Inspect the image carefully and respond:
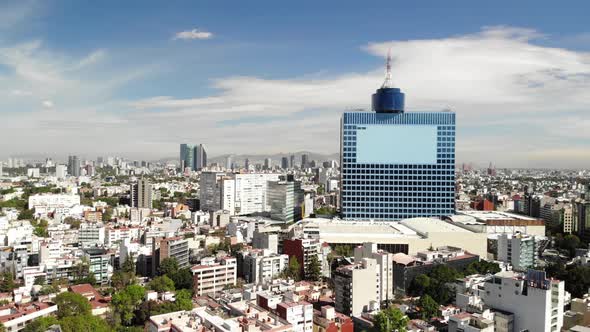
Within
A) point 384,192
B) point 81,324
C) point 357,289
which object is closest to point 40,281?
point 81,324

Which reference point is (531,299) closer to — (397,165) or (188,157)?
(397,165)

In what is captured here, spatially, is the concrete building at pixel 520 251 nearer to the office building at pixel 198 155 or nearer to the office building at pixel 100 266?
the office building at pixel 100 266

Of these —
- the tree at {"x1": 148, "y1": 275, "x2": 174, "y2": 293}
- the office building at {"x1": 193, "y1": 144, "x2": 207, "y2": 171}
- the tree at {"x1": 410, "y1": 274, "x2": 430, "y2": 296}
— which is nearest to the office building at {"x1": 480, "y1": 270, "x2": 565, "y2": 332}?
the tree at {"x1": 410, "y1": 274, "x2": 430, "y2": 296}

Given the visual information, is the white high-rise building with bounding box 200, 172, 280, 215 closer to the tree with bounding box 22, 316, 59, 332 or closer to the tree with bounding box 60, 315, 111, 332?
the tree with bounding box 60, 315, 111, 332

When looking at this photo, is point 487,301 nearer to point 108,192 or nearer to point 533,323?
point 533,323

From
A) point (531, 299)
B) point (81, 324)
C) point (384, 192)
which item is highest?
point (384, 192)

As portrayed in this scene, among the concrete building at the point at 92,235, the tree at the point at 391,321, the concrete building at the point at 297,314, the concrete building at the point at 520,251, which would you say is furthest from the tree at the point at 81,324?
the concrete building at the point at 520,251

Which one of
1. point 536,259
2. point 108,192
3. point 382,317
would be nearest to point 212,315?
point 382,317
